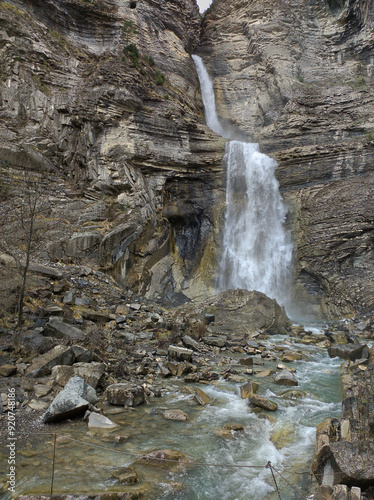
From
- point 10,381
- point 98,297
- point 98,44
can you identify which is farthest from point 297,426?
point 98,44

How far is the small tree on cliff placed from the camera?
9.78 metres

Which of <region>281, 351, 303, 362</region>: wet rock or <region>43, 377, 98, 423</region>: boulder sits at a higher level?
<region>43, 377, 98, 423</region>: boulder

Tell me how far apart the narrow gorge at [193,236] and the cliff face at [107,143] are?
12cm

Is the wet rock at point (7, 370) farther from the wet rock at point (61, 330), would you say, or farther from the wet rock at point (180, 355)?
the wet rock at point (180, 355)

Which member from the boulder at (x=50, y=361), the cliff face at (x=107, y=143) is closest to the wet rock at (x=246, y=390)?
the boulder at (x=50, y=361)

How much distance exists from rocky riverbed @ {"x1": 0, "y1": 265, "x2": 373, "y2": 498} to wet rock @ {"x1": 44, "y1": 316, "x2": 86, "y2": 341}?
0.03 meters

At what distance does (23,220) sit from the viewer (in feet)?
37.9

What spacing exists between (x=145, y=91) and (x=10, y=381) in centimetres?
2163

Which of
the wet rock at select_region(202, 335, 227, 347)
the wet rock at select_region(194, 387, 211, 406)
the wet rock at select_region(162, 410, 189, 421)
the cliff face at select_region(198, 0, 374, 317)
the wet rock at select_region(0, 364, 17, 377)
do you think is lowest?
the wet rock at select_region(202, 335, 227, 347)

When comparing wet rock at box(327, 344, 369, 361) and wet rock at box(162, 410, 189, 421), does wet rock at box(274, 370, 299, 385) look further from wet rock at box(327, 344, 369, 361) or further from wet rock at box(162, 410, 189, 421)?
wet rock at box(327, 344, 369, 361)

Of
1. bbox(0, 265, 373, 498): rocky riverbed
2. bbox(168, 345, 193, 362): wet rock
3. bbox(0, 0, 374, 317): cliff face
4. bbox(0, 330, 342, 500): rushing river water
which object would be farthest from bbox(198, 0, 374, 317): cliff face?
bbox(0, 330, 342, 500): rushing river water

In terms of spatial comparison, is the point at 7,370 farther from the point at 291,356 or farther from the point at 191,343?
the point at 291,356

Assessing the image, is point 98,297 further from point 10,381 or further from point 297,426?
point 297,426

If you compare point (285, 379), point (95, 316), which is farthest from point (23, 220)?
point (285, 379)
